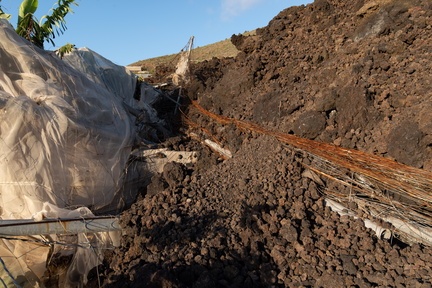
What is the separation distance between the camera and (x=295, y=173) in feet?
15.0

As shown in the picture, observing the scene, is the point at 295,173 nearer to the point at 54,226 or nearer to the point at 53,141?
the point at 54,226

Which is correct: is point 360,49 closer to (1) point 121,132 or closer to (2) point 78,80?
(1) point 121,132

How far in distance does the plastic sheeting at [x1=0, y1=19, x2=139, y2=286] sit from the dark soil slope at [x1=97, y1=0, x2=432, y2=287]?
751 mm

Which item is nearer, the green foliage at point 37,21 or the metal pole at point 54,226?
the metal pole at point 54,226

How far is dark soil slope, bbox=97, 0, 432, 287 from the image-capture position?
11.0ft

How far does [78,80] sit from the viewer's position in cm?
573

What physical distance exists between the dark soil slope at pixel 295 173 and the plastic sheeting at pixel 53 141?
0.75 meters

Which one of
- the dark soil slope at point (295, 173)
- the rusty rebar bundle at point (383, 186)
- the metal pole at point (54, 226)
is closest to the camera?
the metal pole at point (54, 226)

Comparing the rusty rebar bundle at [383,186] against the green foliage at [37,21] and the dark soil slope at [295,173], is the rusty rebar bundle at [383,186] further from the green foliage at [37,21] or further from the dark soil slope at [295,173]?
the green foliage at [37,21]

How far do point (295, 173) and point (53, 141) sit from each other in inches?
A: 123

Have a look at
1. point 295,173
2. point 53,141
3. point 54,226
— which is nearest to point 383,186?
point 295,173

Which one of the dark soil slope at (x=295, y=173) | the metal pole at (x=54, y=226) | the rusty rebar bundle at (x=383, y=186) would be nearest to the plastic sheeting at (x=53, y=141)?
the metal pole at (x=54, y=226)

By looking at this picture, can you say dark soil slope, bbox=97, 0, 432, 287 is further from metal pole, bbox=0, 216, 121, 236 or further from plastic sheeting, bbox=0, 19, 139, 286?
plastic sheeting, bbox=0, 19, 139, 286

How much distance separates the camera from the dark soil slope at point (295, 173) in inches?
132
